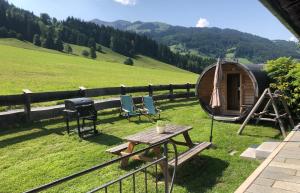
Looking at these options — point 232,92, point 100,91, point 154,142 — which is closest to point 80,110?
point 154,142

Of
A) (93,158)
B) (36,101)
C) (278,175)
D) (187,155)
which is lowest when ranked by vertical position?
(93,158)

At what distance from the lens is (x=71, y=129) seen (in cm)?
1199

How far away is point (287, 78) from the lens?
13.5 meters

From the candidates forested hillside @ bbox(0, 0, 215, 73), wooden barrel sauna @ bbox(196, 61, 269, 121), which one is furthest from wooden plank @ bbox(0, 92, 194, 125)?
forested hillside @ bbox(0, 0, 215, 73)

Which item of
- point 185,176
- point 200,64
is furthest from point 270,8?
point 200,64

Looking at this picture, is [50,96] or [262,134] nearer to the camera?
[262,134]

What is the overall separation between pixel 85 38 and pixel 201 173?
123 meters

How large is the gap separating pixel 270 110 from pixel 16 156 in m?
10.4

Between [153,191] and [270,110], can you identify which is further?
[270,110]

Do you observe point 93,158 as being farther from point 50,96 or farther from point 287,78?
point 287,78

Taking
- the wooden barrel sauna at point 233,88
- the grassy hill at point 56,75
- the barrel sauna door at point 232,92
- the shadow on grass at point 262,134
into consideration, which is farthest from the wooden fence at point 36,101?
the grassy hill at point 56,75

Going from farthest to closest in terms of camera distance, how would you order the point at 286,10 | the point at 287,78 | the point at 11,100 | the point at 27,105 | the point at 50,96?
the point at 287,78
the point at 50,96
the point at 27,105
the point at 11,100
the point at 286,10

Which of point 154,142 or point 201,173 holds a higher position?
point 154,142

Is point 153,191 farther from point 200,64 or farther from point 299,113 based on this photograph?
point 200,64
